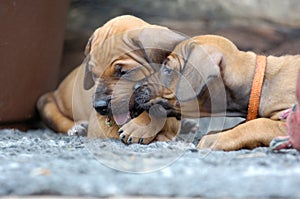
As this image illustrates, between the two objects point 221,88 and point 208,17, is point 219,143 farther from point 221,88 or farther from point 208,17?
point 208,17

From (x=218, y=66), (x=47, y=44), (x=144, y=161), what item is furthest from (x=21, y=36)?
(x=144, y=161)

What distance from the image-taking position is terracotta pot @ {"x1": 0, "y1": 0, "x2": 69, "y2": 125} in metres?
3.32

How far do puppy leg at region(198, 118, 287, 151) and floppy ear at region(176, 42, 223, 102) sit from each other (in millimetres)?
212

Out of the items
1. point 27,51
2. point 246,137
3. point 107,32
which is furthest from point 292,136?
point 27,51

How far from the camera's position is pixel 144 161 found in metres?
2.00

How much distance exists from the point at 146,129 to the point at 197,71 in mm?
394

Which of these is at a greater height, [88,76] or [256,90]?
[256,90]

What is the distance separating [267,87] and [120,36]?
72 centimetres

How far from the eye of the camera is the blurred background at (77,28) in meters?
3.43

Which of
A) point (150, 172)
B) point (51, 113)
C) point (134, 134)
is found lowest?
point (51, 113)

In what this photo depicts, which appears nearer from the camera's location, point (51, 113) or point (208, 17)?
point (51, 113)

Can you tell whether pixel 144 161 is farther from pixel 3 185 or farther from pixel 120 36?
pixel 120 36

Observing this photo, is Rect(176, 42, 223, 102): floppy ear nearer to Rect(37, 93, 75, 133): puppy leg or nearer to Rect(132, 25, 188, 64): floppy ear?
Rect(132, 25, 188, 64): floppy ear

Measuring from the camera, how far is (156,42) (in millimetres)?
2832
